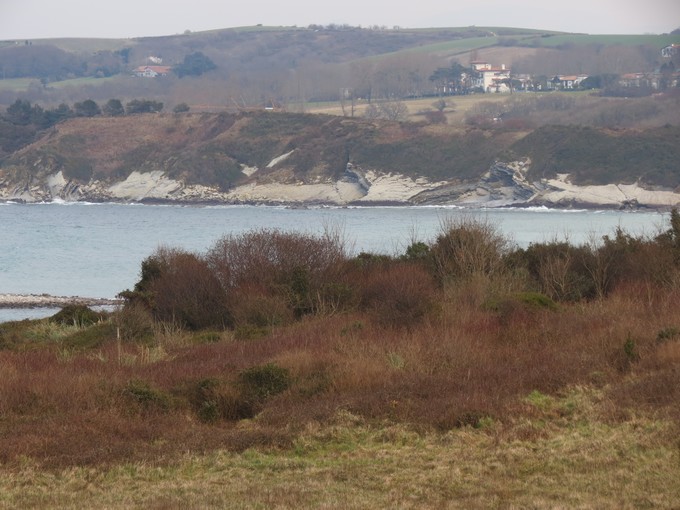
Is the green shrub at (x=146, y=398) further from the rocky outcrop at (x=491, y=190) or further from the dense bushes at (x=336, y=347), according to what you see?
the rocky outcrop at (x=491, y=190)

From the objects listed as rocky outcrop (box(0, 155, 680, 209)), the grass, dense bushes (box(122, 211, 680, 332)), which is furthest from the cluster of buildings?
the grass

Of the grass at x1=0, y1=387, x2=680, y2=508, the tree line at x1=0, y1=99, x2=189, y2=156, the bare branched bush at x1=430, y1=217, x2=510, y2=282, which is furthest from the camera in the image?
the tree line at x1=0, y1=99, x2=189, y2=156

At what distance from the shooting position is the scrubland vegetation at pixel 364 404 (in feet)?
29.4

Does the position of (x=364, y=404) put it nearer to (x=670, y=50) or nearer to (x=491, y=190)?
(x=491, y=190)

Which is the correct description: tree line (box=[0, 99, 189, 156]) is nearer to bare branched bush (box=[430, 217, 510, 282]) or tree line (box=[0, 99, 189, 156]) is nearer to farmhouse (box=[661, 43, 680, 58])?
farmhouse (box=[661, 43, 680, 58])

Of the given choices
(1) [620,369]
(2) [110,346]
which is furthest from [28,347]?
(1) [620,369]

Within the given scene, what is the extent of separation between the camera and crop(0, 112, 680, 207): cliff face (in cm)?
10188

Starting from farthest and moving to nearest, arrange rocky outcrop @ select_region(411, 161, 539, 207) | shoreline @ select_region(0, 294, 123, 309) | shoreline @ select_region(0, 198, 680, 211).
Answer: rocky outcrop @ select_region(411, 161, 539, 207), shoreline @ select_region(0, 198, 680, 211), shoreline @ select_region(0, 294, 123, 309)

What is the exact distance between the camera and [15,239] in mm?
69750

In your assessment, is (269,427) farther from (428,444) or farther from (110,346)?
(110,346)

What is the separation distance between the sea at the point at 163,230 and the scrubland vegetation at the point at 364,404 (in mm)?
11554

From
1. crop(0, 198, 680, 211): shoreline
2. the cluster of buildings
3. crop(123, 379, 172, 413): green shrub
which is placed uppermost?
the cluster of buildings

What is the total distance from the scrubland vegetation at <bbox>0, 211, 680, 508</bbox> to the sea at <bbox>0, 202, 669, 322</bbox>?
11.6 meters

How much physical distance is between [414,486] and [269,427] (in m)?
2.76
